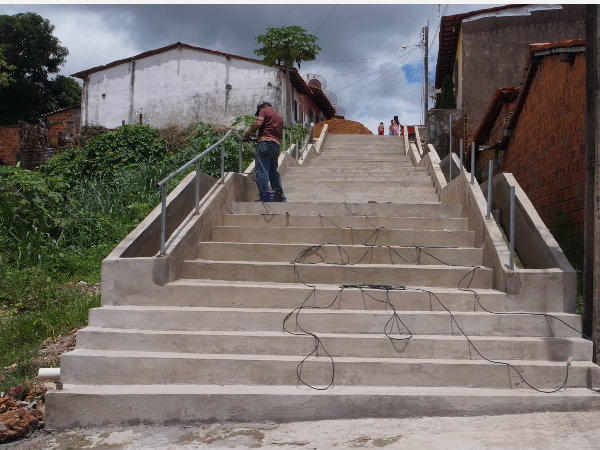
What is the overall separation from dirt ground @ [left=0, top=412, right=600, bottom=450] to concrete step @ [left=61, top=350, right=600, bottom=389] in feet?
1.13

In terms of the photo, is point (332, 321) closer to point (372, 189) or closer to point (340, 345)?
point (340, 345)

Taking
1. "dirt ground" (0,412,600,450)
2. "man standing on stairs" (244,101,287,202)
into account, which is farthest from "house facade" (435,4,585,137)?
"dirt ground" (0,412,600,450)

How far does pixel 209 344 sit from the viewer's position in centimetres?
466

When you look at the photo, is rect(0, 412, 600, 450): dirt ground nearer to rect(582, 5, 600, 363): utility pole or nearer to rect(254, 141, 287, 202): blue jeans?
rect(582, 5, 600, 363): utility pole

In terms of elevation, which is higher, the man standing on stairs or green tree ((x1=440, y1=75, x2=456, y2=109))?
green tree ((x1=440, y1=75, x2=456, y2=109))

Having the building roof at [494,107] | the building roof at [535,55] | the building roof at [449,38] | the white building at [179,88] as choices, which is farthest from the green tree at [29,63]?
the building roof at [535,55]

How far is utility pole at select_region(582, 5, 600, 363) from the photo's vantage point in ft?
14.5

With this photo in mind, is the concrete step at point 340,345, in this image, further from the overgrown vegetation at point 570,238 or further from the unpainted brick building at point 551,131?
the unpainted brick building at point 551,131

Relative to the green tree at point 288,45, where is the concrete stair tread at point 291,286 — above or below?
below

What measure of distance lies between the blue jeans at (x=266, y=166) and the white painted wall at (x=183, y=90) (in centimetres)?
1393

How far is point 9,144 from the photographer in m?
19.3

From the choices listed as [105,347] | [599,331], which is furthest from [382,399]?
[105,347]

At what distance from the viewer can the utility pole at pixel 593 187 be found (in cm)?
443

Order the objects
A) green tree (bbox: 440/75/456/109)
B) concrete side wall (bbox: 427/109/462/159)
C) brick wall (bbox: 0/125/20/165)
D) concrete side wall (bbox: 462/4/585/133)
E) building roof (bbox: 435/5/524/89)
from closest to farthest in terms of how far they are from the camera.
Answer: concrete side wall (bbox: 427/109/462/159)
concrete side wall (bbox: 462/4/585/133)
building roof (bbox: 435/5/524/89)
brick wall (bbox: 0/125/20/165)
green tree (bbox: 440/75/456/109)
